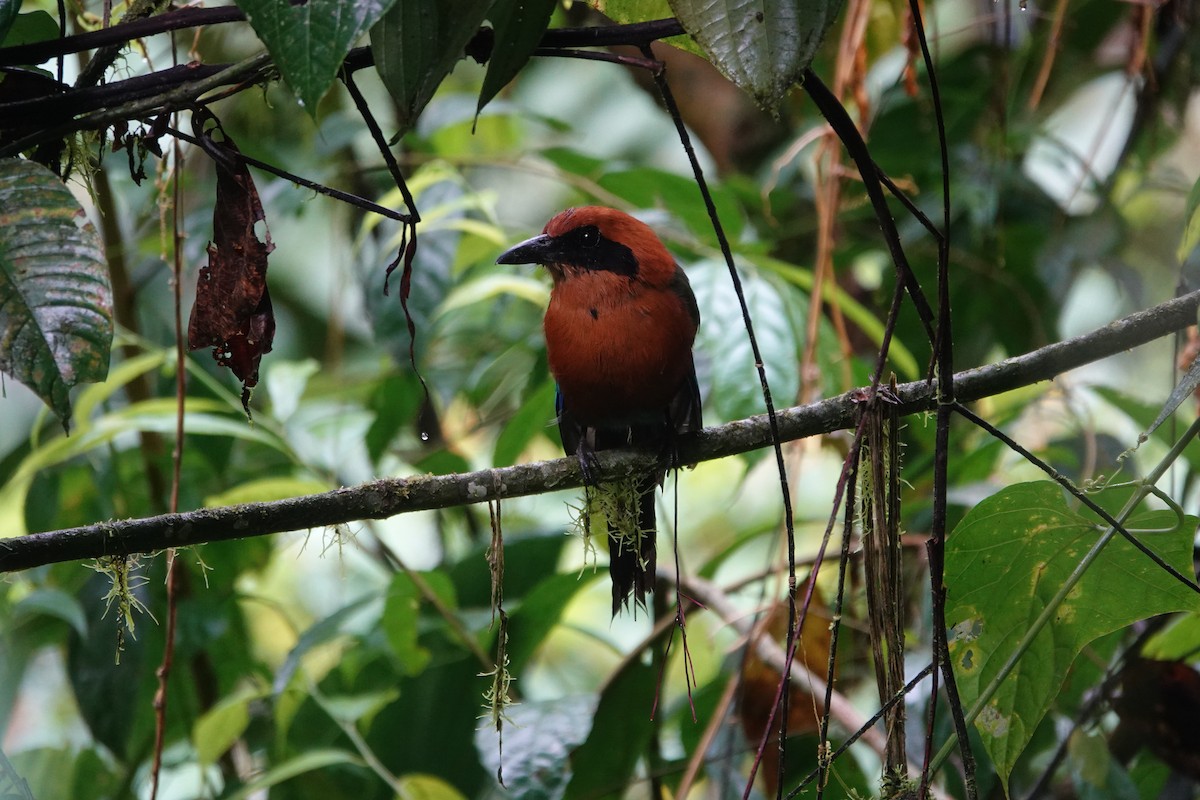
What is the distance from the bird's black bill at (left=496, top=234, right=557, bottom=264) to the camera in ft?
9.44

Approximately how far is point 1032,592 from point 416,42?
1.24 metres

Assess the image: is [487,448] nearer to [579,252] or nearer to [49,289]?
[579,252]

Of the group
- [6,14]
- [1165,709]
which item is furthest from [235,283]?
[1165,709]

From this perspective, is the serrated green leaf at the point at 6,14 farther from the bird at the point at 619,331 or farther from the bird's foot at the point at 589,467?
the bird at the point at 619,331

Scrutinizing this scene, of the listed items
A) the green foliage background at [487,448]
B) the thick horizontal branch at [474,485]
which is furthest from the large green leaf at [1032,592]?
the thick horizontal branch at [474,485]

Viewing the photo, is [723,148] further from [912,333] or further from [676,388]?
[676,388]

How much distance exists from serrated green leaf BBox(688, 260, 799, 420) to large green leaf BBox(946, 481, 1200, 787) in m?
0.90

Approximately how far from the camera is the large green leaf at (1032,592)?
5.47ft

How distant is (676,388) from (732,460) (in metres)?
2.24

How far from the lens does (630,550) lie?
2.74m

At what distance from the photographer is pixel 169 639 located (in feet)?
7.08

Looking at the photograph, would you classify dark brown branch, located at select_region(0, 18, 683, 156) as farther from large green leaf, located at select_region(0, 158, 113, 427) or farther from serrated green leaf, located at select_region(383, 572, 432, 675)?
serrated green leaf, located at select_region(383, 572, 432, 675)

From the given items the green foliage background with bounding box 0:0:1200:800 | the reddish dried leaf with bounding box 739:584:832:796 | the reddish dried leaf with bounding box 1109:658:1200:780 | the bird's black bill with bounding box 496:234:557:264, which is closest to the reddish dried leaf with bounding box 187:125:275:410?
the green foliage background with bounding box 0:0:1200:800

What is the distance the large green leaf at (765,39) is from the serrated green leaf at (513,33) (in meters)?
0.19
